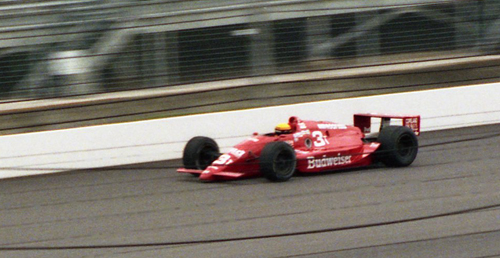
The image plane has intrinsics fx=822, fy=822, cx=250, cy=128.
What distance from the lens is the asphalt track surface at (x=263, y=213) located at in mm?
5660

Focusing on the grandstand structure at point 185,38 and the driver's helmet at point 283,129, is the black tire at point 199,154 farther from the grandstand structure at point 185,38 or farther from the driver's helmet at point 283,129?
the grandstand structure at point 185,38

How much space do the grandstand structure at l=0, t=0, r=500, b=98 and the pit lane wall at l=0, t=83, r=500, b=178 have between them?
19.2 inches

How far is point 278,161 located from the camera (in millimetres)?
7883

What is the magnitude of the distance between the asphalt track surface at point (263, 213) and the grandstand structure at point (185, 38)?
3.96 feet

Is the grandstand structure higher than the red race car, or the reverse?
the grandstand structure

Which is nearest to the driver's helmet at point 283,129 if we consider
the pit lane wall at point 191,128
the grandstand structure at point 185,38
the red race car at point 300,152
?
the red race car at point 300,152

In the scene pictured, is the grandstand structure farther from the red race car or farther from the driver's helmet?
the driver's helmet

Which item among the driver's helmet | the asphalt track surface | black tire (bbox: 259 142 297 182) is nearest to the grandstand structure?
the asphalt track surface

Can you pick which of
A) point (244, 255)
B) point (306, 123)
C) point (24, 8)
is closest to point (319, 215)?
point (244, 255)

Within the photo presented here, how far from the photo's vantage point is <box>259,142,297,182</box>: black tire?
7777 millimetres

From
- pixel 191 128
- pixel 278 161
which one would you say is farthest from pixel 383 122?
pixel 191 128

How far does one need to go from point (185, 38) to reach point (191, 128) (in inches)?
42.4

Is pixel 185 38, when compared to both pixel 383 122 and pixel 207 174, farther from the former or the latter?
pixel 383 122

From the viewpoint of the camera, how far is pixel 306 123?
8.34m
